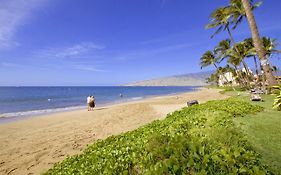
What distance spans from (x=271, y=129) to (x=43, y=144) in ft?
32.9

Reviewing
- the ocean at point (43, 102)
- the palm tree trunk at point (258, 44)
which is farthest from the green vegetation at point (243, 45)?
the ocean at point (43, 102)

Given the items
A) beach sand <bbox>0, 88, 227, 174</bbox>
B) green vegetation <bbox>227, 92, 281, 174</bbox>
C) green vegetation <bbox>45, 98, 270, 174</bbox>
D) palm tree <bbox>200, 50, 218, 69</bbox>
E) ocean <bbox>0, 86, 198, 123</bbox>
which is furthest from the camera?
palm tree <bbox>200, 50, 218, 69</bbox>

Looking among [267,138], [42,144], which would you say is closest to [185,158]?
[267,138]

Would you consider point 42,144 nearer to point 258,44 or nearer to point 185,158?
point 185,158

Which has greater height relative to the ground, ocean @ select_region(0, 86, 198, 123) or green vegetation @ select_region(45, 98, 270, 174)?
green vegetation @ select_region(45, 98, 270, 174)

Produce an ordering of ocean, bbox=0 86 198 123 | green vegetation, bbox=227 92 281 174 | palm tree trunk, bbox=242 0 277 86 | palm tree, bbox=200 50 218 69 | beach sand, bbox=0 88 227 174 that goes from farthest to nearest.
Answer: palm tree, bbox=200 50 218 69, ocean, bbox=0 86 198 123, palm tree trunk, bbox=242 0 277 86, beach sand, bbox=0 88 227 174, green vegetation, bbox=227 92 281 174

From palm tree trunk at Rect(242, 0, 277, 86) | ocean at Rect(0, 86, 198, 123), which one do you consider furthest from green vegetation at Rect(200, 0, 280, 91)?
ocean at Rect(0, 86, 198, 123)

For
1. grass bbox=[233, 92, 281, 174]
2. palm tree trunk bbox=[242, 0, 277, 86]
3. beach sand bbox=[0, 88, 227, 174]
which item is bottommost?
beach sand bbox=[0, 88, 227, 174]

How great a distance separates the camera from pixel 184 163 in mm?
4219

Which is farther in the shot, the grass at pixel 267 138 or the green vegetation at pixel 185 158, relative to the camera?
the grass at pixel 267 138

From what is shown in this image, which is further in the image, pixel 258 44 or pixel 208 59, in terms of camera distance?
pixel 208 59

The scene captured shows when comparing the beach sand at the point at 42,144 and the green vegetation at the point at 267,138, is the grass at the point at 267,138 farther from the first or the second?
the beach sand at the point at 42,144

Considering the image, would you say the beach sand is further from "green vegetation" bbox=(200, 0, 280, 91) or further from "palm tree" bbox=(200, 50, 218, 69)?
"palm tree" bbox=(200, 50, 218, 69)

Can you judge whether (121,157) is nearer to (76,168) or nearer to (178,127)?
(76,168)
